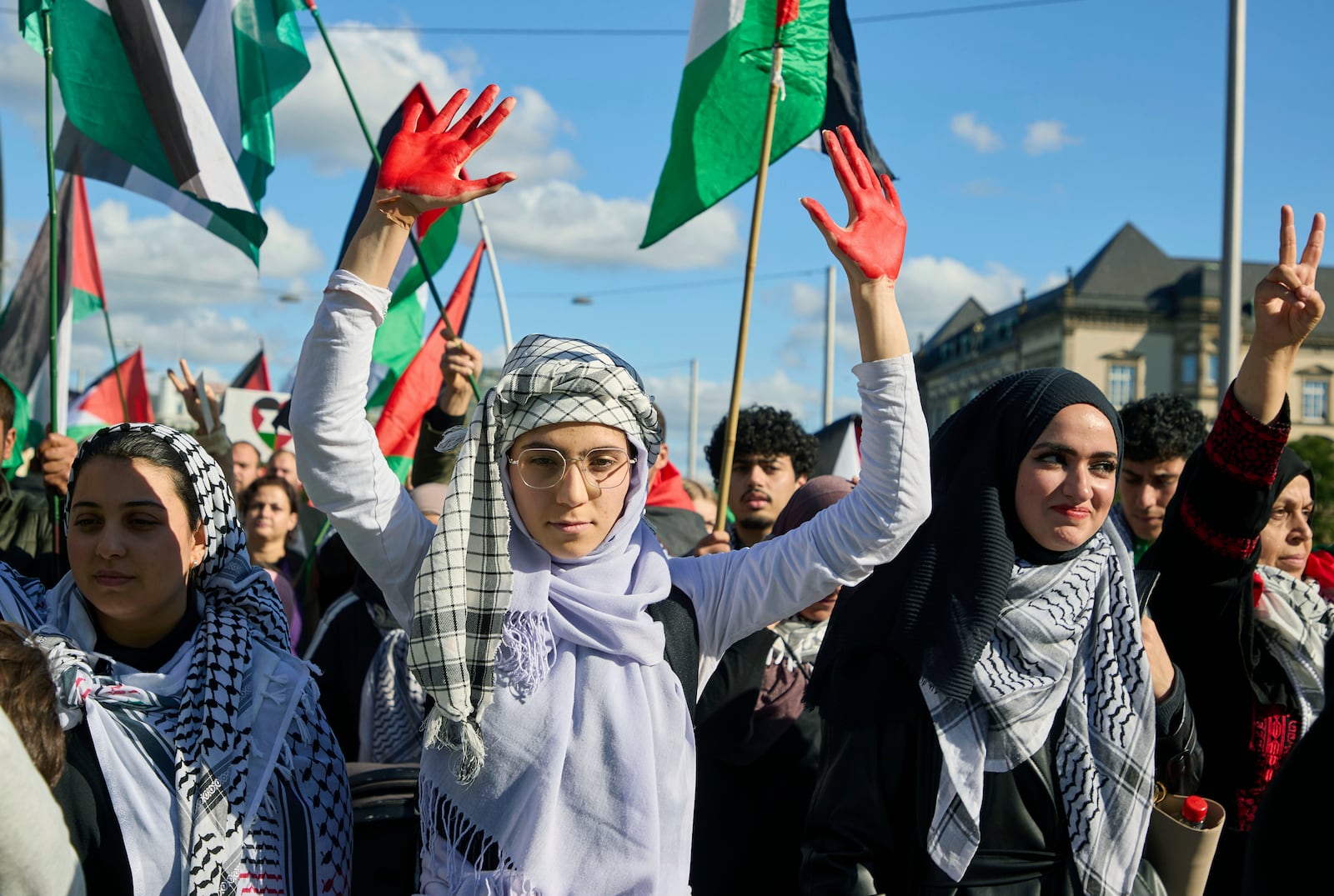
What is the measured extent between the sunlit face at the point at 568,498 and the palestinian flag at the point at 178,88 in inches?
110

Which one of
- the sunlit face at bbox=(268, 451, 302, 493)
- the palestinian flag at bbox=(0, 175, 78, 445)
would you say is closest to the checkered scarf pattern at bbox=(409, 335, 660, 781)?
the sunlit face at bbox=(268, 451, 302, 493)

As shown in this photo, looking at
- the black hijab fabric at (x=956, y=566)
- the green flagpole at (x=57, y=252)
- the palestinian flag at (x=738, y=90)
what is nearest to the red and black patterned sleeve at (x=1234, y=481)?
the black hijab fabric at (x=956, y=566)

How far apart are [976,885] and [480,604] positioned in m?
1.13

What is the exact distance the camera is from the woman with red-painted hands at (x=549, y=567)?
201 cm

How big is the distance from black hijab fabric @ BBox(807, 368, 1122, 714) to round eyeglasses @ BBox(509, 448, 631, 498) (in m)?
0.71

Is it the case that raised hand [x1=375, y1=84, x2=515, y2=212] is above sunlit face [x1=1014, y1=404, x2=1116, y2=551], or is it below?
above

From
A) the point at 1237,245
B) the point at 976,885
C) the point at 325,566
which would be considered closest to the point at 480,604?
the point at 976,885

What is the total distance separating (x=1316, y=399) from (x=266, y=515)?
78.5 meters

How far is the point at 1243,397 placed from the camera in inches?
107

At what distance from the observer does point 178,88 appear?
177 inches

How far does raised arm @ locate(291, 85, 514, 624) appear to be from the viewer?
1977 millimetres

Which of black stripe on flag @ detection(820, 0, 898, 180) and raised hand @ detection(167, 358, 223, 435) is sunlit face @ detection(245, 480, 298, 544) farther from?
black stripe on flag @ detection(820, 0, 898, 180)

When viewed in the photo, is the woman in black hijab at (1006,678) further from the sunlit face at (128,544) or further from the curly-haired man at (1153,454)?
the sunlit face at (128,544)

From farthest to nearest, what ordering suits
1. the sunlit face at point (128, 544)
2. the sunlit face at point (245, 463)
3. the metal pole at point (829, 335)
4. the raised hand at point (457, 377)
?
the metal pole at point (829, 335) → the sunlit face at point (245, 463) → the raised hand at point (457, 377) → the sunlit face at point (128, 544)
